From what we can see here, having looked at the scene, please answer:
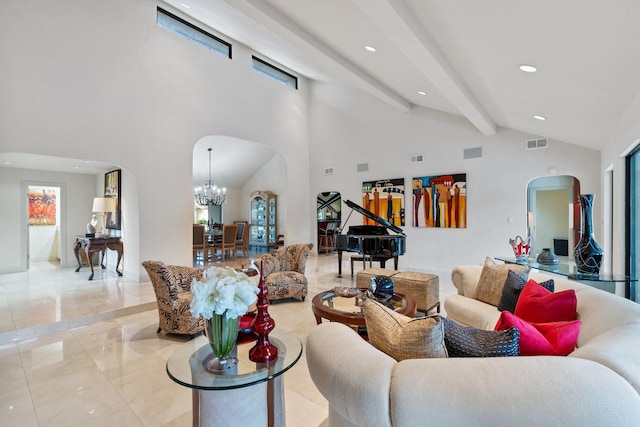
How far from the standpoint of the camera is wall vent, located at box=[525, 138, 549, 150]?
19.0ft

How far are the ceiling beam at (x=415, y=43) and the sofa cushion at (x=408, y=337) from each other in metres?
2.62

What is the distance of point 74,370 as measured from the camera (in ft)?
8.84

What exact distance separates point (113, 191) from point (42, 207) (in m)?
3.10

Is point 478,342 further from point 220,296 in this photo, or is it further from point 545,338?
point 220,296

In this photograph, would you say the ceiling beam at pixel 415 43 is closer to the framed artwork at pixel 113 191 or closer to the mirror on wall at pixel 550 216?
the mirror on wall at pixel 550 216

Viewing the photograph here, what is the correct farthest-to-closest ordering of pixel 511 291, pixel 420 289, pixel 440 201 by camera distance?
pixel 440 201, pixel 420 289, pixel 511 291

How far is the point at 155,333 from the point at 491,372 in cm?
356

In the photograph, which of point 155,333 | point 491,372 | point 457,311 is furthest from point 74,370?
point 457,311

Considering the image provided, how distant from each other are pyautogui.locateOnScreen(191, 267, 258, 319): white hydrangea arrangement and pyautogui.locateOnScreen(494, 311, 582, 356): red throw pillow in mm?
1126

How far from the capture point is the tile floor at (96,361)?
212 cm

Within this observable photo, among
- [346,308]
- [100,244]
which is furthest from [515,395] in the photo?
[100,244]

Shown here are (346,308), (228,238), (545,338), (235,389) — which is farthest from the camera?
(228,238)

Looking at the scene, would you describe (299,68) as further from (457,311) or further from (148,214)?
(457,311)

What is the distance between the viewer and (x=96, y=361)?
2.86 meters
